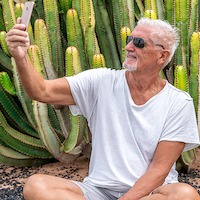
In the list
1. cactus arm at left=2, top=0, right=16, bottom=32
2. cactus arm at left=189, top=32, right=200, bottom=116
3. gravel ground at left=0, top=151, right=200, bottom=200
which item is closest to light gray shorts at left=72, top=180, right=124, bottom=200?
gravel ground at left=0, top=151, right=200, bottom=200

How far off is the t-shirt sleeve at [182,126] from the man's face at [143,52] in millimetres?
314

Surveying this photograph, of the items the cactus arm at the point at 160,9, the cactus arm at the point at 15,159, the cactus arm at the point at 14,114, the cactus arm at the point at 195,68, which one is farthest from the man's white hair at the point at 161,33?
the cactus arm at the point at 15,159

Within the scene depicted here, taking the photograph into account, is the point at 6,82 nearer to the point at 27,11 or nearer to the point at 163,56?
the point at 163,56

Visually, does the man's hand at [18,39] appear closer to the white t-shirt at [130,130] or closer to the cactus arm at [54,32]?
the white t-shirt at [130,130]

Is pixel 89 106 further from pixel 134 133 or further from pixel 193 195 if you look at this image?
pixel 193 195

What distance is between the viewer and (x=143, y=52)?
3441 millimetres

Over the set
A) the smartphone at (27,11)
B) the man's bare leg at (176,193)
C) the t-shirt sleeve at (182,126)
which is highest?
the smartphone at (27,11)

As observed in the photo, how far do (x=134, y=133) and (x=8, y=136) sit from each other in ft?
7.75

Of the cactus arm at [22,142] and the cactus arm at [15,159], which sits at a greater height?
the cactus arm at [22,142]

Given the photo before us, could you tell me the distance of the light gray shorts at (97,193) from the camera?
336 centimetres

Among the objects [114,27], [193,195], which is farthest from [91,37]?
[193,195]

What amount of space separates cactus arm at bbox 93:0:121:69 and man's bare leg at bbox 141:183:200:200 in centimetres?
229

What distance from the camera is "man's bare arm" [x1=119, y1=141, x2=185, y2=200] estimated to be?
3.26 meters

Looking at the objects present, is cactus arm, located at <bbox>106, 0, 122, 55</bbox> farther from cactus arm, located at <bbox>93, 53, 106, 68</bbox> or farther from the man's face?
the man's face
